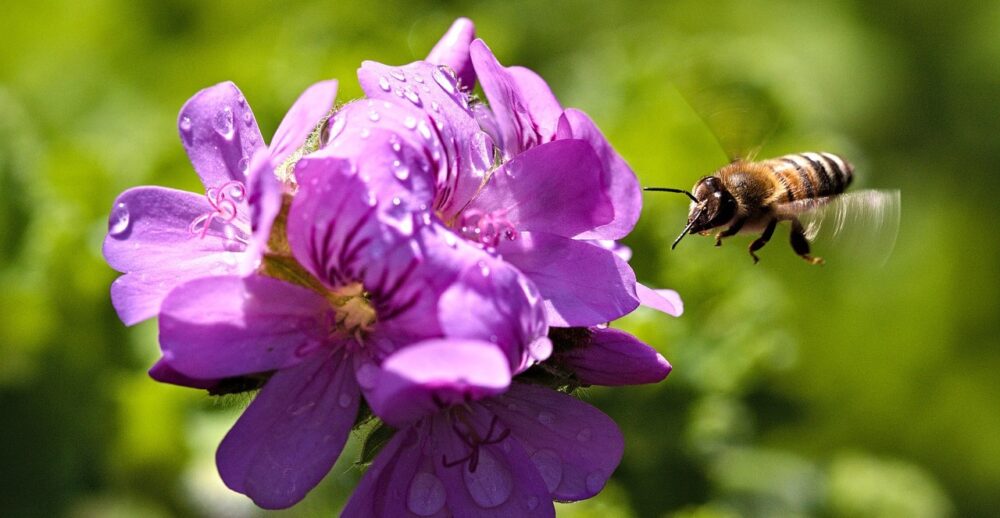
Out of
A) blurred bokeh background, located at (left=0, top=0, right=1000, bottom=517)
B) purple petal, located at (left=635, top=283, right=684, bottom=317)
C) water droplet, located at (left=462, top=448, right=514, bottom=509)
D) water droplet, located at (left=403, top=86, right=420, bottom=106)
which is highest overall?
water droplet, located at (left=403, top=86, right=420, bottom=106)

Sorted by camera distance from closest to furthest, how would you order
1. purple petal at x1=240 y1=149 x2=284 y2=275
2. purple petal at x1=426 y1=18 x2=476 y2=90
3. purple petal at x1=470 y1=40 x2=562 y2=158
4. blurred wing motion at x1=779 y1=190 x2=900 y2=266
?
purple petal at x1=240 y1=149 x2=284 y2=275 < purple petal at x1=470 y1=40 x2=562 y2=158 < purple petal at x1=426 y1=18 x2=476 y2=90 < blurred wing motion at x1=779 y1=190 x2=900 y2=266

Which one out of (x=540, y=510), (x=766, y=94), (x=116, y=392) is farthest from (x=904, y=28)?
(x=540, y=510)

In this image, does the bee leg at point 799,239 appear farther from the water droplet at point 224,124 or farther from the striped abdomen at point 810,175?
the water droplet at point 224,124

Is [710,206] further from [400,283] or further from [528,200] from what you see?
[400,283]

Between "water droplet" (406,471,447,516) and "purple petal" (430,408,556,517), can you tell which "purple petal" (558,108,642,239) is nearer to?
"purple petal" (430,408,556,517)

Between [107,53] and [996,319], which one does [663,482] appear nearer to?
[996,319]

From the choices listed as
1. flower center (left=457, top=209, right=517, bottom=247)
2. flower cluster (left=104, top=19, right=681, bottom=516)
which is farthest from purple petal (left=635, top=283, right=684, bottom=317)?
flower center (left=457, top=209, right=517, bottom=247)
